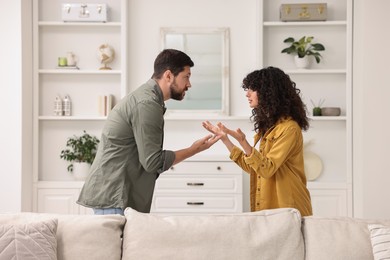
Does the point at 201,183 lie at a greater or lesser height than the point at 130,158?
lesser

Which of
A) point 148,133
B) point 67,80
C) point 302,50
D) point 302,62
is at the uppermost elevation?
point 302,50

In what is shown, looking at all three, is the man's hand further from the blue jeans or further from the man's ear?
the blue jeans

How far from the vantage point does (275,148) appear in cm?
311

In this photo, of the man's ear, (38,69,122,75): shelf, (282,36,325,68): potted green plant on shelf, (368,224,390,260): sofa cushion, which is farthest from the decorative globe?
(368,224,390,260): sofa cushion

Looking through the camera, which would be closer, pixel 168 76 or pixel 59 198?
pixel 168 76

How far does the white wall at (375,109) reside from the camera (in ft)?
17.7

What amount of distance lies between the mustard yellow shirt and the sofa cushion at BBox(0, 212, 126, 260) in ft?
2.51

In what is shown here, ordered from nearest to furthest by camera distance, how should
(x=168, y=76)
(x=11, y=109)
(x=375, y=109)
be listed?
(x=168, y=76) → (x=375, y=109) → (x=11, y=109)

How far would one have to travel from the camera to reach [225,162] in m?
5.63

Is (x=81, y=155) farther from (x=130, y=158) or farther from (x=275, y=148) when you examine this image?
(x=275, y=148)

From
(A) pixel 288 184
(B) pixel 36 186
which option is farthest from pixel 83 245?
(B) pixel 36 186

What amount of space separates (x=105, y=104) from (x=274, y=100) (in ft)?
9.87

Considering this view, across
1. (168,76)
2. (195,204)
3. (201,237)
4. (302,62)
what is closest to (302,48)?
(302,62)

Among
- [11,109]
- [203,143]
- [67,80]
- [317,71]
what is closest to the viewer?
[203,143]
